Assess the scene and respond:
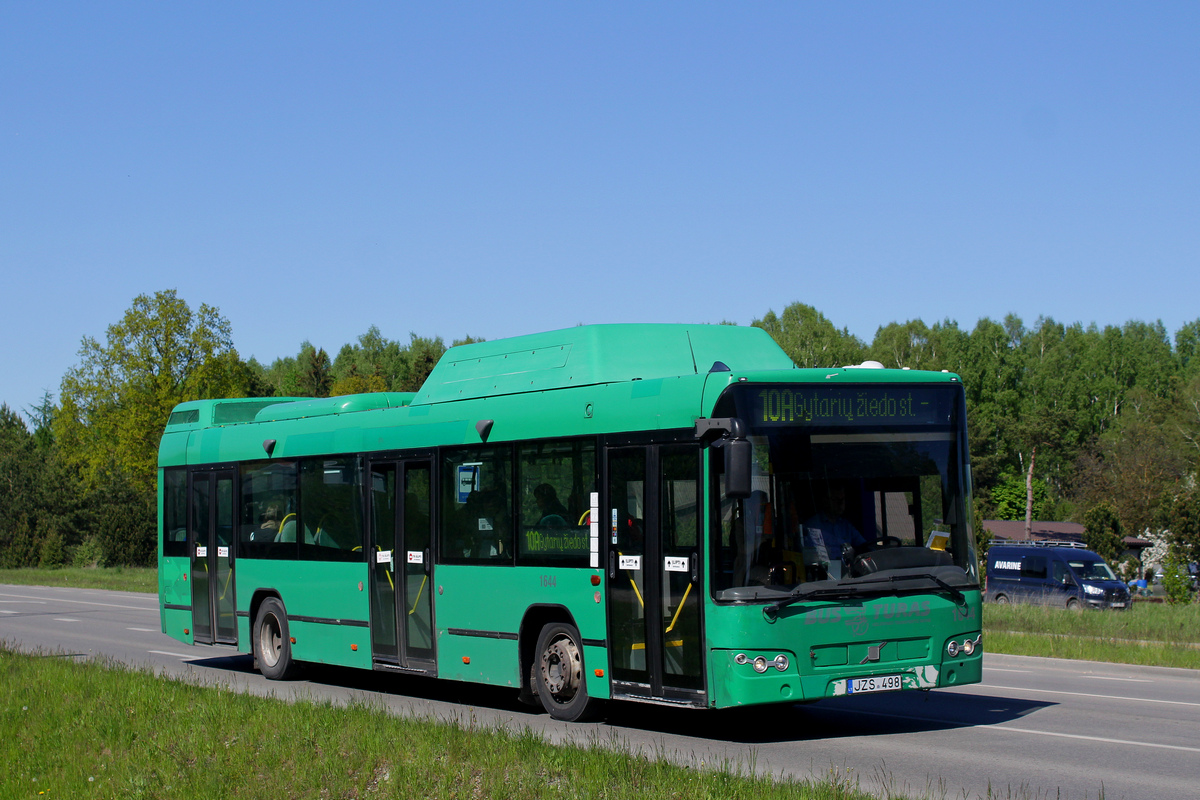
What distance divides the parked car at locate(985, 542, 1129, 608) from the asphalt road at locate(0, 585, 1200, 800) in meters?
16.7

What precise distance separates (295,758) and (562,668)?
2.85 metres

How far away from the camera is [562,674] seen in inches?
462

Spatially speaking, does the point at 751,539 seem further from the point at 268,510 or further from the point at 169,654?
the point at 169,654

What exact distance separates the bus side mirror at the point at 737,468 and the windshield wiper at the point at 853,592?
98 centimetres

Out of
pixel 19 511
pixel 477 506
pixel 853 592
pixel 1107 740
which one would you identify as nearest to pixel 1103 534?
pixel 1107 740

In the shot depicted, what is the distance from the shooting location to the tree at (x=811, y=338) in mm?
98375

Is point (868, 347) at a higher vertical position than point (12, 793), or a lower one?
higher

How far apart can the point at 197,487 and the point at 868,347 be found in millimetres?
95697

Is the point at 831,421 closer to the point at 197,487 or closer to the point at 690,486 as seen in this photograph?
the point at 690,486

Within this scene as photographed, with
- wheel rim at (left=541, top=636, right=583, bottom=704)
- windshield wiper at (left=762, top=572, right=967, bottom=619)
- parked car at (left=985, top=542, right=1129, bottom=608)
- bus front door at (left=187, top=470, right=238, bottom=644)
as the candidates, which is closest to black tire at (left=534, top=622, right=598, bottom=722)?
wheel rim at (left=541, top=636, right=583, bottom=704)

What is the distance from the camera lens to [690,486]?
10.3 metres

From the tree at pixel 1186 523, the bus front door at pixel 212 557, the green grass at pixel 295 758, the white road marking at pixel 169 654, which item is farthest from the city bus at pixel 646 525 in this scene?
the tree at pixel 1186 523

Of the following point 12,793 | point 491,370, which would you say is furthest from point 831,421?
point 12,793

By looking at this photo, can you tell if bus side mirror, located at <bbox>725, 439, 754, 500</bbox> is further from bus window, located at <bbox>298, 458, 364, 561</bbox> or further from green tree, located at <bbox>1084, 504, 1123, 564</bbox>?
green tree, located at <bbox>1084, 504, 1123, 564</bbox>
